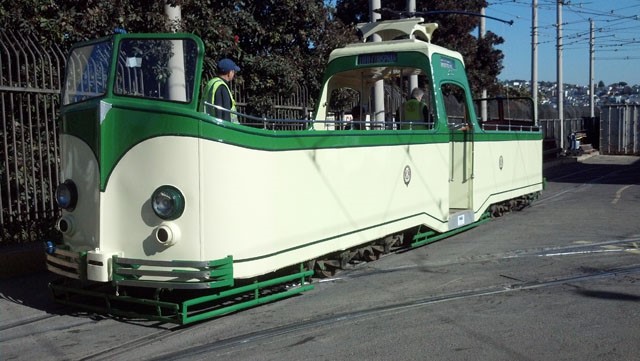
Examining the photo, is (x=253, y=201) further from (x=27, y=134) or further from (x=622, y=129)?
(x=622, y=129)

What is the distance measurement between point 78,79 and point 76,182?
1023mm

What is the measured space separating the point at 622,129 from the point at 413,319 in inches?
1312

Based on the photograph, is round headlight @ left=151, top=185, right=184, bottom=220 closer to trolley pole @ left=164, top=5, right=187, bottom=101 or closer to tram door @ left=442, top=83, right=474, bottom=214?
trolley pole @ left=164, top=5, right=187, bottom=101

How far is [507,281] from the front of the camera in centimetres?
736

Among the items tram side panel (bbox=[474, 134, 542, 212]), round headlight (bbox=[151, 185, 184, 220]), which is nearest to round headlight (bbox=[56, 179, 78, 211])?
round headlight (bbox=[151, 185, 184, 220])

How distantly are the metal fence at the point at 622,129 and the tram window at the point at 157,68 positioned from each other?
112ft

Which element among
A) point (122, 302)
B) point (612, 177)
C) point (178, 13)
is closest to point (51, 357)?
point (122, 302)

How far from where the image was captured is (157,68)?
5836 millimetres

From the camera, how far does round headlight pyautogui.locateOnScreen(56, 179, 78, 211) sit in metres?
5.95

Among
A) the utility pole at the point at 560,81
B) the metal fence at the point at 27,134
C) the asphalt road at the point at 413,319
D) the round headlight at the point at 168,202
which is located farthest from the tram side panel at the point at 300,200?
the utility pole at the point at 560,81

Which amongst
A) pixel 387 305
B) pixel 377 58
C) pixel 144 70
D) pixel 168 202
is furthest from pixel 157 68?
pixel 377 58

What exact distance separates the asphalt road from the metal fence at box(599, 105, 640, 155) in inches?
1143

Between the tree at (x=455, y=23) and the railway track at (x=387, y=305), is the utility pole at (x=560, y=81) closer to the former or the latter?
the tree at (x=455, y=23)

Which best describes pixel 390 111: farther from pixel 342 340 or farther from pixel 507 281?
pixel 342 340
